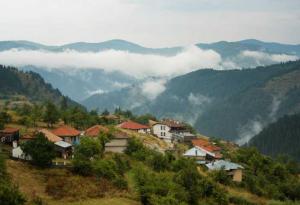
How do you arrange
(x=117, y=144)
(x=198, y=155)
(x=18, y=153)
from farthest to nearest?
1. (x=198, y=155)
2. (x=117, y=144)
3. (x=18, y=153)

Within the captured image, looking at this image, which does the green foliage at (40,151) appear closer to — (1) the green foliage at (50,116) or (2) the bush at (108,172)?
(2) the bush at (108,172)

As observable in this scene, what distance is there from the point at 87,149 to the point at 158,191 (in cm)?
2024

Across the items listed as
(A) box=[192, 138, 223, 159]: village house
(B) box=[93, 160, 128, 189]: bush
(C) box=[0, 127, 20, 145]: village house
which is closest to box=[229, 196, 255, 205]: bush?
(B) box=[93, 160, 128, 189]: bush

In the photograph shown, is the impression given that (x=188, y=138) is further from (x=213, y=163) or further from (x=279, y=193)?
(x=279, y=193)

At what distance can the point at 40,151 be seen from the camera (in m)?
72.9

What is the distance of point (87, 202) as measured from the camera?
60000 millimetres

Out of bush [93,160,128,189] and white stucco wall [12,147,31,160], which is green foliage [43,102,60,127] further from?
bush [93,160,128,189]

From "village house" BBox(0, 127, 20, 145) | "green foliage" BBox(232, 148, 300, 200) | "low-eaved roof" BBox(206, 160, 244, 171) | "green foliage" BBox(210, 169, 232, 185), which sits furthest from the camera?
"low-eaved roof" BBox(206, 160, 244, 171)

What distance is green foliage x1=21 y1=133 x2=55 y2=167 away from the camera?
72625 mm

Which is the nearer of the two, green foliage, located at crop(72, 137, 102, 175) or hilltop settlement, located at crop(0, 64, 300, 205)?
hilltop settlement, located at crop(0, 64, 300, 205)

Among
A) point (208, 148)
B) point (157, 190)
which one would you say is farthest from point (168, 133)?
point (157, 190)

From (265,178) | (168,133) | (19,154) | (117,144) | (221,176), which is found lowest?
(265,178)

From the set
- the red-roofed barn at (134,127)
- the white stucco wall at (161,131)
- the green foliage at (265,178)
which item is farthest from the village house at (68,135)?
the white stucco wall at (161,131)

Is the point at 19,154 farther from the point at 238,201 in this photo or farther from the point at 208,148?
the point at 208,148
